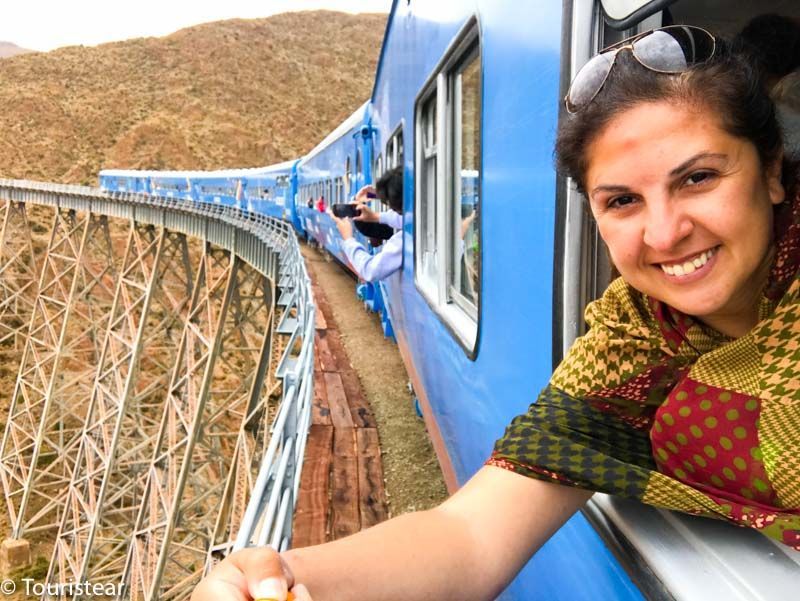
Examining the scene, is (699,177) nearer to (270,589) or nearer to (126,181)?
(270,589)

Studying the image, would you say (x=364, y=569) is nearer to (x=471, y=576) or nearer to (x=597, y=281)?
(x=471, y=576)

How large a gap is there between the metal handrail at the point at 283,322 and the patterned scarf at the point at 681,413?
80 centimetres

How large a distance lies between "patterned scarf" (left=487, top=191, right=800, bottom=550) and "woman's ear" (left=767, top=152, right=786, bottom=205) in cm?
2

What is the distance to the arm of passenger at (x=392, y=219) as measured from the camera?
4.25m

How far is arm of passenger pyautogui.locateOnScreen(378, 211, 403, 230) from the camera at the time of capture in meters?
4.25

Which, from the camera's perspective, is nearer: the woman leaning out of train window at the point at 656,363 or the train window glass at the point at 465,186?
the woman leaning out of train window at the point at 656,363

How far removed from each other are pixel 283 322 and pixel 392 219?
3.83 ft

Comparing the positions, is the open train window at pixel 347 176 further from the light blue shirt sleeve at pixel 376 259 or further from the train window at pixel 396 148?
the light blue shirt sleeve at pixel 376 259

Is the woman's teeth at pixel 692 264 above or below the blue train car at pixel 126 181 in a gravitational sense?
below

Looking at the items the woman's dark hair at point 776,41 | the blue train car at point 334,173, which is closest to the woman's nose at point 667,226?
the woman's dark hair at point 776,41

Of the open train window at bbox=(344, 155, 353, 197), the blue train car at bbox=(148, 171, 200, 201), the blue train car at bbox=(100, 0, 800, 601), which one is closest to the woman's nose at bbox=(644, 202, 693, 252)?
the blue train car at bbox=(100, 0, 800, 601)

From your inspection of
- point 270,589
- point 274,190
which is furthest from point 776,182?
point 274,190

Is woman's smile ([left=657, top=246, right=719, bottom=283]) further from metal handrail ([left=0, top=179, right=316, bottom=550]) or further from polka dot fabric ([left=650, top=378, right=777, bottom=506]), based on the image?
metal handrail ([left=0, top=179, right=316, bottom=550])

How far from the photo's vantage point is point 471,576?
0.91m
